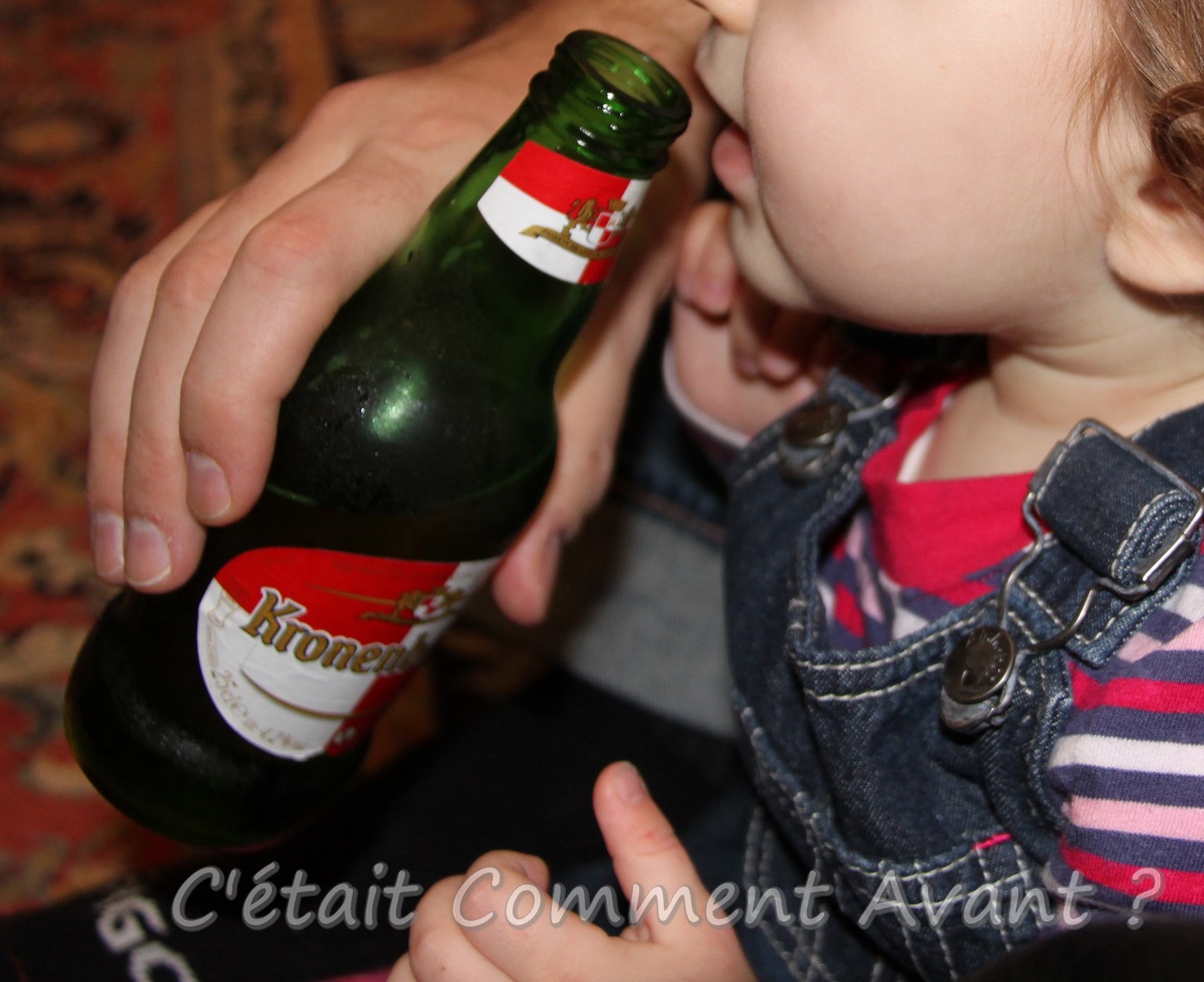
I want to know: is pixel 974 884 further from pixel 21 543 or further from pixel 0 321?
pixel 0 321

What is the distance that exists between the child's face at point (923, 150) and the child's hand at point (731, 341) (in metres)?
0.18

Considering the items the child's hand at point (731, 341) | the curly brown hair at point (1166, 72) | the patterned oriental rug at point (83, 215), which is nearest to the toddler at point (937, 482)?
the curly brown hair at point (1166, 72)

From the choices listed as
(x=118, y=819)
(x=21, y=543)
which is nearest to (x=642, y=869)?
(x=118, y=819)

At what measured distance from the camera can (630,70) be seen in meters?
0.59

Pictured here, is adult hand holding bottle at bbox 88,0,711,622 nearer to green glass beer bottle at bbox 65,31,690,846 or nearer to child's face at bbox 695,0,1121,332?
green glass beer bottle at bbox 65,31,690,846

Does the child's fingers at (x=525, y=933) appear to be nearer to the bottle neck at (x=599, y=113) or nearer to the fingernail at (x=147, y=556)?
the fingernail at (x=147, y=556)

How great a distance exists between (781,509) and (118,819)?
0.64 m

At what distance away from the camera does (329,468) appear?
22.7 inches

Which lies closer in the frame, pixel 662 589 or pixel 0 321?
pixel 662 589

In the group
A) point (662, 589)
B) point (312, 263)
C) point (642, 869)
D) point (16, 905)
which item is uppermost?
point (312, 263)

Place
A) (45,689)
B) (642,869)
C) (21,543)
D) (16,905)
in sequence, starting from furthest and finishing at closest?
1. (21,543)
2. (45,689)
3. (16,905)
4. (642,869)

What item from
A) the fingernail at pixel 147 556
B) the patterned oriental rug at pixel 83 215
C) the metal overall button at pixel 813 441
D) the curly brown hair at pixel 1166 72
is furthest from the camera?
the patterned oriental rug at pixel 83 215

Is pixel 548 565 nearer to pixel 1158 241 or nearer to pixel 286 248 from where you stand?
pixel 286 248

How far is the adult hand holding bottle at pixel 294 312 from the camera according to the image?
0.57 m
